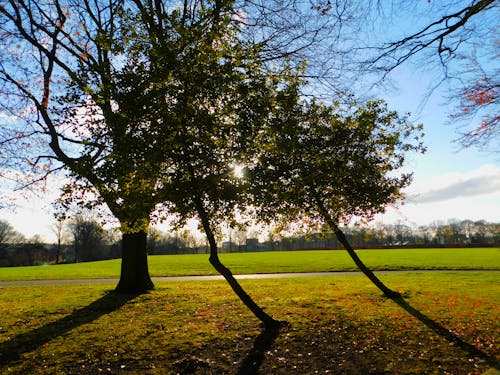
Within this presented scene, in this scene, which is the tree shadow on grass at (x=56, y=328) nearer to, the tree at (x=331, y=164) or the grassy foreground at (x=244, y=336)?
the grassy foreground at (x=244, y=336)

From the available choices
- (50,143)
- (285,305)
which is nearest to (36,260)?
(50,143)

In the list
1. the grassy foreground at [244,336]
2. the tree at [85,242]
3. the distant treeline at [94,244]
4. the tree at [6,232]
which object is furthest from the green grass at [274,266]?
the tree at [6,232]

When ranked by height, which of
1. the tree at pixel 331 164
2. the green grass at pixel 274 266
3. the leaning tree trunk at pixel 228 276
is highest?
the tree at pixel 331 164

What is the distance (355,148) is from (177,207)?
638 centimetres

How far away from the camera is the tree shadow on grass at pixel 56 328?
302 inches

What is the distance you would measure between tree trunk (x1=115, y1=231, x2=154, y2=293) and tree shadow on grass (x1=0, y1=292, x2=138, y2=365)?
851 millimetres

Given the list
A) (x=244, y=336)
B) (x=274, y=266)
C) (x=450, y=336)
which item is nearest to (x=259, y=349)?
(x=244, y=336)

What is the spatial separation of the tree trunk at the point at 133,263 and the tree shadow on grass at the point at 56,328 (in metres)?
0.85

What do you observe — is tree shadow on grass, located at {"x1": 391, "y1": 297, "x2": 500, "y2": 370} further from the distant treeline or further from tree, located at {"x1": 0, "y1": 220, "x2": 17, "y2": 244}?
tree, located at {"x1": 0, "y1": 220, "x2": 17, "y2": 244}

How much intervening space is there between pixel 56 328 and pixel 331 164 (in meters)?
9.73

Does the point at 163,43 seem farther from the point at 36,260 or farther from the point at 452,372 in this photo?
the point at 36,260

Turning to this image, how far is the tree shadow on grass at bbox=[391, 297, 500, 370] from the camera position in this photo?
21.5 feet

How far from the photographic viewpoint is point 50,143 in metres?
13.9

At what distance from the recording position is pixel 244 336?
27.2 ft
